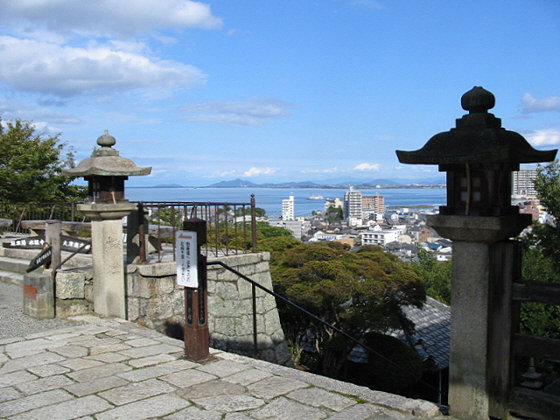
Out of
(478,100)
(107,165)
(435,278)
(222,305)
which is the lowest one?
(435,278)

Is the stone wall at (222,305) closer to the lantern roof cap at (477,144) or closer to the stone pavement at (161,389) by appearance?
the stone pavement at (161,389)

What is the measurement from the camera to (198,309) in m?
4.62

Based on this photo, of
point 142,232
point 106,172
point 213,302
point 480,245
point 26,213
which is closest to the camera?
point 480,245

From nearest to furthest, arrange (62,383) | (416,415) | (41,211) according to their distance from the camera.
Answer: (416,415) < (62,383) < (41,211)

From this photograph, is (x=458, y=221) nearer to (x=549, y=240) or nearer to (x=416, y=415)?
(x=416, y=415)

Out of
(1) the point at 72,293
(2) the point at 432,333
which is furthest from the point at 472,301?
(2) the point at 432,333

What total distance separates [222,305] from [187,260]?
361 centimetres

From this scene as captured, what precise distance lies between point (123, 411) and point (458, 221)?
106 inches

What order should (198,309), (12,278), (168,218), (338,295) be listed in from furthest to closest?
(338,295), (168,218), (12,278), (198,309)

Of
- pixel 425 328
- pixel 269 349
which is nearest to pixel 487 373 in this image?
pixel 269 349

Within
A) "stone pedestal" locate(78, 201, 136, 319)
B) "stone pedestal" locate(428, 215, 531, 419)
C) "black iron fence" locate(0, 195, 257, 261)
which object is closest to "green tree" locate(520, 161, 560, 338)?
"black iron fence" locate(0, 195, 257, 261)

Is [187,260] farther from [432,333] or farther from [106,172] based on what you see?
[432,333]

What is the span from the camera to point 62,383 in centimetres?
411

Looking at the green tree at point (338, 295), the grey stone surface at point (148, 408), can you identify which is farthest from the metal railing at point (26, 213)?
the grey stone surface at point (148, 408)
